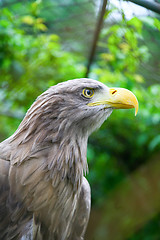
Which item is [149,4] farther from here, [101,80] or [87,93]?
[101,80]

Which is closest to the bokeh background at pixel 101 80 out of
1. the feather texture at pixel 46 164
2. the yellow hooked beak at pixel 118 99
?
the yellow hooked beak at pixel 118 99

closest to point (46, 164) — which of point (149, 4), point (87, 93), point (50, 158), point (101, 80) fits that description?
point (50, 158)

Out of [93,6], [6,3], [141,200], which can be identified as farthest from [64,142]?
[141,200]

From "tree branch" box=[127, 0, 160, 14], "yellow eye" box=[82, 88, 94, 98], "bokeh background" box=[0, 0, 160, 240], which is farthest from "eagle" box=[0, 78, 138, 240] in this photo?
"bokeh background" box=[0, 0, 160, 240]

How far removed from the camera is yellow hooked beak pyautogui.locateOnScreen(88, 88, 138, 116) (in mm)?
1910

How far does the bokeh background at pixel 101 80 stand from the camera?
9.82 feet

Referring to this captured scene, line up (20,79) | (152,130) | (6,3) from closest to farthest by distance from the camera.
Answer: (6,3) → (20,79) → (152,130)

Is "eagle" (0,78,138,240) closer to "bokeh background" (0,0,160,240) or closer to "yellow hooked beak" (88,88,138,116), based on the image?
"yellow hooked beak" (88,88,138,116)

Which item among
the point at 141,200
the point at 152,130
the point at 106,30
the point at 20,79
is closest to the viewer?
the point at 106,30

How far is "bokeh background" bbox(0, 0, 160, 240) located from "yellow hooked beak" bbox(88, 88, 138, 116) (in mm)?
583

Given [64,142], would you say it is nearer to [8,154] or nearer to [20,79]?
[8,154]

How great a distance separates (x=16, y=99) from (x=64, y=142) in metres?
1.63

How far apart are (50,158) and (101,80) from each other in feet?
5.48

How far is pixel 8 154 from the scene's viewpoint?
6.28 feet
